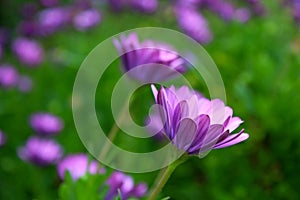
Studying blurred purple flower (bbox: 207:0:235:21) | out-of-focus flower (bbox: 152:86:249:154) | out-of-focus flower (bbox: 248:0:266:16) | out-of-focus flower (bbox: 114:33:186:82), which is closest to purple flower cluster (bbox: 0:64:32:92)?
blurred purple flower (bbox: 207:0:235:21)

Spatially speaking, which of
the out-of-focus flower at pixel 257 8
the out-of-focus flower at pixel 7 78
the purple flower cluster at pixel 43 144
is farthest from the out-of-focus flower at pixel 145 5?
the purple flower cluster at pixel 43 144

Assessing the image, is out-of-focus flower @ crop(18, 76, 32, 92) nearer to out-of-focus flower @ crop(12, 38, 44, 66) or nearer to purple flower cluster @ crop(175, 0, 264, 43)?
out-of-focus flower @ crop(12, 38, 44, 66)

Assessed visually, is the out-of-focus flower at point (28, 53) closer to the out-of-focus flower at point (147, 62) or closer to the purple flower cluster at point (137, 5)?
the purple flower cluster at point (137, 5)

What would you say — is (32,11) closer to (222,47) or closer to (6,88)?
(6,88)

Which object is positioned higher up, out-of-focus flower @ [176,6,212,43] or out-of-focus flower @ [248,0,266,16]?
out-of-focus flower @ [248,0,266,16]

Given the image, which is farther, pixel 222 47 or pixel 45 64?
pixel 45 64

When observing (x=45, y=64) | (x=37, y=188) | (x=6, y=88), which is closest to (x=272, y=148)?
(x=37, y=188)
